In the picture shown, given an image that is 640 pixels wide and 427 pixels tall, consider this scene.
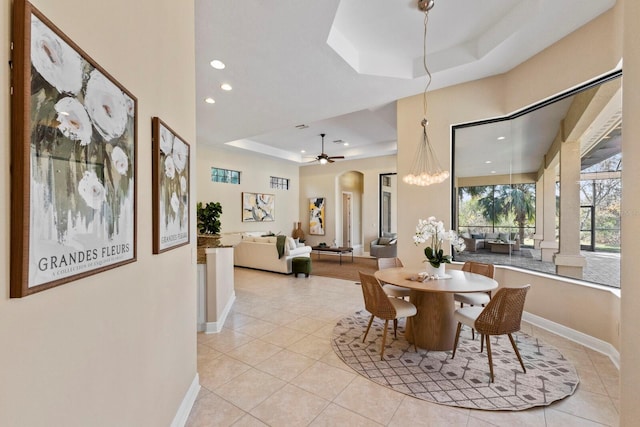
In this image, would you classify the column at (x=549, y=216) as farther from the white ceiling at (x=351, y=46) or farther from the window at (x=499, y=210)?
the white ceiling at (x=351, y=46)

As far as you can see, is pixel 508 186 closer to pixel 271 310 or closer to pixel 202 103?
pixel 271 310

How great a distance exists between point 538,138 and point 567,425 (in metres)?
3.49

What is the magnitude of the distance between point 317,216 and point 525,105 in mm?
7745

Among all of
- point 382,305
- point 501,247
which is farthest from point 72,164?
point 501,247

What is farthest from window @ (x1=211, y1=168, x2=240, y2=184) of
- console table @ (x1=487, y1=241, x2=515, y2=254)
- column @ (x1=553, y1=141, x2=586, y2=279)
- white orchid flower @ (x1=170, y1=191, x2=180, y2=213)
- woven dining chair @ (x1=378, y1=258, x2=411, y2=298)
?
column @ (x1=553, y1=141, x2=586, y2=279)

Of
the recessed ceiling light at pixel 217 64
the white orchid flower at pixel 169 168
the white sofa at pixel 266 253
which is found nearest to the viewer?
the white orchid flower at pixel 169 168

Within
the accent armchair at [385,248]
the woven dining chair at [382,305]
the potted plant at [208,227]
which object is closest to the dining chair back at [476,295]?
the woven dining chair at [382,305]

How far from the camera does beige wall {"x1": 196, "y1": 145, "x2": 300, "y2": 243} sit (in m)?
7.95

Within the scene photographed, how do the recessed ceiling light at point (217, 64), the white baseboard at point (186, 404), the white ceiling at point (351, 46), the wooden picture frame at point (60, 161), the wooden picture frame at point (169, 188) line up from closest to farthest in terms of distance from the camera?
1. the wooden picture frame at point (60, 161)
2. the wooden picture frame at point (169, 188)
3. the white baseboard at point (186, 404)
4. the white ceiling at point (351, 46)
5. the recessed ceiling light at point (217, 64)

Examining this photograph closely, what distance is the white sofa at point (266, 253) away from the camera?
6.67m

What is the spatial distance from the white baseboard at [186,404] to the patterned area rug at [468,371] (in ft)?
4.52

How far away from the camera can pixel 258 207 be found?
9461mm

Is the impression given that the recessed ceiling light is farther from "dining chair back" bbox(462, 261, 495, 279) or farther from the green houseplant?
"dining chair back" bbox(462, 261, 495, 279)

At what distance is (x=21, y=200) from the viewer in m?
0.72
